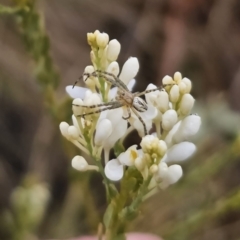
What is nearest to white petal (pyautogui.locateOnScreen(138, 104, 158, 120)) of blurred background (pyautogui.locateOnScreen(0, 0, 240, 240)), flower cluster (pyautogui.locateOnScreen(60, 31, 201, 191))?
flower cluster (pyautogui.locateOnScreen(60, 31, 201, 191))

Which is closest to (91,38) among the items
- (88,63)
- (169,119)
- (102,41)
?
(102,41)

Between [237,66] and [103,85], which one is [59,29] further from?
[103,85]

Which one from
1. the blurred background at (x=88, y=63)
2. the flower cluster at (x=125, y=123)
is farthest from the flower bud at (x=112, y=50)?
the blurred background at (x=88, y=63)

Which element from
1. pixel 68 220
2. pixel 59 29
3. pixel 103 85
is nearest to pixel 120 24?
pixel 59 29

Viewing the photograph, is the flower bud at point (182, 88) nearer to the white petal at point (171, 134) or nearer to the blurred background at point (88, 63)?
the white petal at point (171, 134)

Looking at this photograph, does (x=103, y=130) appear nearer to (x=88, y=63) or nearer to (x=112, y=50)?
(x=112, y=50)

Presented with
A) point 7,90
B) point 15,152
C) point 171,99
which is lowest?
point 171,99

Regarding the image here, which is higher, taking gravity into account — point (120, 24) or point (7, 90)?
point (120, 24)
